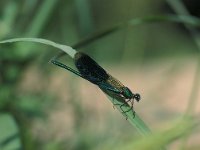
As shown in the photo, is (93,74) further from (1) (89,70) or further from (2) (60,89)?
(2) (60,89)

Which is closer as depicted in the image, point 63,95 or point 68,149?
point 68,149

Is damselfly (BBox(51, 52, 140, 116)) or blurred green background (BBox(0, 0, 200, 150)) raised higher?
blurred green background (BBox(0, 0, 200, 150))

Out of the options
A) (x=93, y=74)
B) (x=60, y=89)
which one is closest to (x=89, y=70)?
(x=93, y=74)

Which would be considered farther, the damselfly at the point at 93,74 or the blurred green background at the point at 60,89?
the blurred green background at the point at 60,89

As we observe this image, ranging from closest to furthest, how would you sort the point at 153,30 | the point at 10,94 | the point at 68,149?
the point at 68,149 < the point at 10,94 < the point at 153,30

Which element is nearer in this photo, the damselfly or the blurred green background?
the damselfly

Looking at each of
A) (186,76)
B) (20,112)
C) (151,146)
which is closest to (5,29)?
(20,112)

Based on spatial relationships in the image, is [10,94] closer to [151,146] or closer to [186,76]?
[151,146]

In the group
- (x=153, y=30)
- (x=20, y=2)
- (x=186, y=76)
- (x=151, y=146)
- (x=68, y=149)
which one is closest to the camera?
(x=151, y=146)
